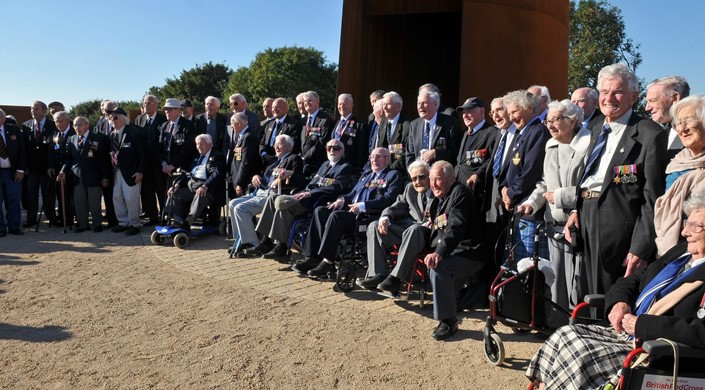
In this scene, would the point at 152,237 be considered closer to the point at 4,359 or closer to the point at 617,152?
the point at 4,359

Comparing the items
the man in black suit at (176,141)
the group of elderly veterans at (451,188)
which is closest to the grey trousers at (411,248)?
the group of elderly veterans at (451,188)

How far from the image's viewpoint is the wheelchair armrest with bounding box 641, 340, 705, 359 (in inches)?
90.5

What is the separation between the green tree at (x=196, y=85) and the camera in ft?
168

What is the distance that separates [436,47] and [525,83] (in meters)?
3.79

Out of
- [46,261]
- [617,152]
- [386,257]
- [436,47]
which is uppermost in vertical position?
[436,47]

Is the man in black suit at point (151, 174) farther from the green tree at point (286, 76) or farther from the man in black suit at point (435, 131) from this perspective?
the green tree at point (286, 76)

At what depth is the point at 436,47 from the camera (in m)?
12.0

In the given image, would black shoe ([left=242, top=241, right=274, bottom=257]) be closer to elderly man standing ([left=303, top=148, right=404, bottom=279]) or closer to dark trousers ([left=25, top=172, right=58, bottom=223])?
elderly man standing ([left=303, top=148, right=404, bottom=279])

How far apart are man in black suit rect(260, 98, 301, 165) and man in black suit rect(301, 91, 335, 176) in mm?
180

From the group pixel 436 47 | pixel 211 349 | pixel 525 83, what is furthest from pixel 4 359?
pixel 436 47

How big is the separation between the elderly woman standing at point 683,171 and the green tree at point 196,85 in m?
49.8

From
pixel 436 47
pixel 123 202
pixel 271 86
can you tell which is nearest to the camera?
pixel 123 202

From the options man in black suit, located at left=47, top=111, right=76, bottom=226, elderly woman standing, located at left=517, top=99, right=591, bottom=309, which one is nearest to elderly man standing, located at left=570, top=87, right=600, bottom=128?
elderly woman standing, located at left=517, top=99, right=591, bottom=309

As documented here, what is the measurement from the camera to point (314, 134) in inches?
289
